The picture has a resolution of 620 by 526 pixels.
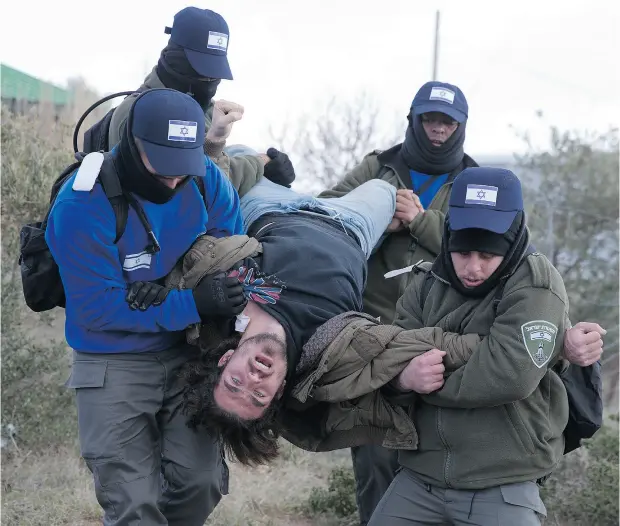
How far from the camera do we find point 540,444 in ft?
11.5

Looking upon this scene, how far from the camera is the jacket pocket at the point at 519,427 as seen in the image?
350 cm

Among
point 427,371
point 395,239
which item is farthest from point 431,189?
point 427,371

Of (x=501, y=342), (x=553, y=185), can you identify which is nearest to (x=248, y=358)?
(x=501, y=342)

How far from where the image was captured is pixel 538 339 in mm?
3373

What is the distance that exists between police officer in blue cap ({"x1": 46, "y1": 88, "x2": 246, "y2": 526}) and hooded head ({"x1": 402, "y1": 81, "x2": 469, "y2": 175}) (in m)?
1.39

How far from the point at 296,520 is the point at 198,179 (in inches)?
119

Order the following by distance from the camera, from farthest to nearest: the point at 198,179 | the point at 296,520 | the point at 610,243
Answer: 1. the point at 610,243
2. the point at 296,520
3. the point at 198,179

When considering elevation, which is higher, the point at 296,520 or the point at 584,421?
the point at 584,421

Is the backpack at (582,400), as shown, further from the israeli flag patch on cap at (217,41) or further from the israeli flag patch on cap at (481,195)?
the israeli flag patch on cap at (217,41)

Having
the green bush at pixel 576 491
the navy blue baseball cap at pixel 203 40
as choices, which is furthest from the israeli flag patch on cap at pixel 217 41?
the green bush at pixel 576 491

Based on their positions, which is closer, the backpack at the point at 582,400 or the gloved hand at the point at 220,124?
the backpack at the point at 582,400

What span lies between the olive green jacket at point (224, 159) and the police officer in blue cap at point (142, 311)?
27 centimetres

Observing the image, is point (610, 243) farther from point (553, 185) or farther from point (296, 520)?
point (296, 520)

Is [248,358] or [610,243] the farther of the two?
[610,243]
